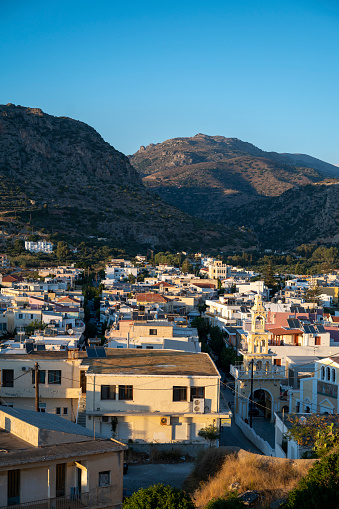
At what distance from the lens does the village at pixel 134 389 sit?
1202 centimetres

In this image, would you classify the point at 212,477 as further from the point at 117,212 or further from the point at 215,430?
the point at 117,212

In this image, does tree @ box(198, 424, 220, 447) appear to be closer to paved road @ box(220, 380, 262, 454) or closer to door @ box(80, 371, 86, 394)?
door @ box(80, 371, 86, 394)

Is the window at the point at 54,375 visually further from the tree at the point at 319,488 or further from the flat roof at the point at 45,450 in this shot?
the tree at the point at 319,488

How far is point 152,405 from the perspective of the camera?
18703mm

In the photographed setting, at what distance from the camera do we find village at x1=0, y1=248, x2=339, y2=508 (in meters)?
12.0

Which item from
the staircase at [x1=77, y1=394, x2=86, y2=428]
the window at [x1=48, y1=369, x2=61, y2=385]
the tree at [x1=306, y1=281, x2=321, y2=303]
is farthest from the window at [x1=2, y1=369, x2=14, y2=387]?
the tree at [x1=306, y1=281, x2=321, y2=303]

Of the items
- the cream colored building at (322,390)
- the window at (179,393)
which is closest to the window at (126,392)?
the window at (179,393)

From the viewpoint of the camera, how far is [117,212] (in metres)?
133

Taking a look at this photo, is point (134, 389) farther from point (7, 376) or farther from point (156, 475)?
point (7, 376)

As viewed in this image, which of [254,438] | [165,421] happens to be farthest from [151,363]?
[254,438]

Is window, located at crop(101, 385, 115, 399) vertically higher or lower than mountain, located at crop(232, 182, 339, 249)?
lower

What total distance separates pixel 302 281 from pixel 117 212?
6125 cm

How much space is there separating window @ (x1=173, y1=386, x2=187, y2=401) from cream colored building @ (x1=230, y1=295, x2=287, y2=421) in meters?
11.2

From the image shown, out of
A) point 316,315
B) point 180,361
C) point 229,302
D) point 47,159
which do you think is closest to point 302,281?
point 229,302
